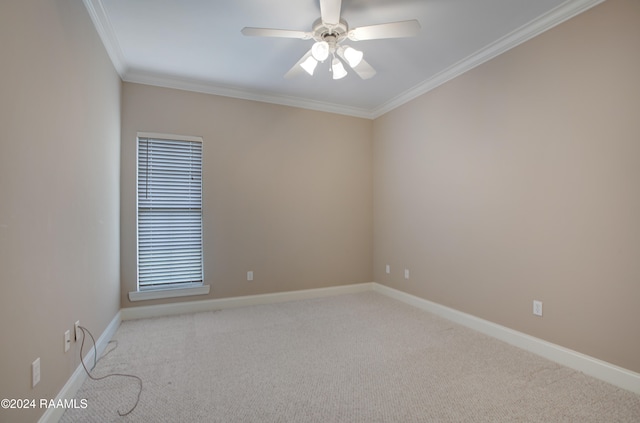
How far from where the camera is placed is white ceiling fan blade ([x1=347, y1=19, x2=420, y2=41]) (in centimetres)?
206

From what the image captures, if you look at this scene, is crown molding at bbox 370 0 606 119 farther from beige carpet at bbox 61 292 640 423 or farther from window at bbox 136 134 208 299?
window at bbox 136 134 208 299

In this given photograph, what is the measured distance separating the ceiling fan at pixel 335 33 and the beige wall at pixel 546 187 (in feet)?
4.18

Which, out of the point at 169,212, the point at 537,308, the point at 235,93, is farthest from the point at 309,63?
the point at 537,308

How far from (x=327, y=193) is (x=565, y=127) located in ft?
9.10

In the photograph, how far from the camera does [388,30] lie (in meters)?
2.14

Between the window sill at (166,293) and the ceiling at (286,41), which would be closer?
the ceiling at (286,41)

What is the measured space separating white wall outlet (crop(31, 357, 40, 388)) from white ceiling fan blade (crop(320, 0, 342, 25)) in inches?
101

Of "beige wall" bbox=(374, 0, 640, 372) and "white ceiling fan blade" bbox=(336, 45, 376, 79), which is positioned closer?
"beige wall" bbox=(374, 0, 640, 372)

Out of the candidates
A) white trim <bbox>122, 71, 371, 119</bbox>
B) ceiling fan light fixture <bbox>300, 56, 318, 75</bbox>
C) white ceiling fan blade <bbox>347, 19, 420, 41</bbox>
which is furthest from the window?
white ceiling fan blade <bbox>347, 19, 420, 41</bbox>

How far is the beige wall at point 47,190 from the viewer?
4.38 feet

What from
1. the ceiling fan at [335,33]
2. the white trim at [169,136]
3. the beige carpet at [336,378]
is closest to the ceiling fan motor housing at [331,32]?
the ceiling fan at [335,33]

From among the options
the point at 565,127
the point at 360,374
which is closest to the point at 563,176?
the point at 565,127

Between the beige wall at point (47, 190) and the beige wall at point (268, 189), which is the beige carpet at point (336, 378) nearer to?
the beige wall at point (47, 190)

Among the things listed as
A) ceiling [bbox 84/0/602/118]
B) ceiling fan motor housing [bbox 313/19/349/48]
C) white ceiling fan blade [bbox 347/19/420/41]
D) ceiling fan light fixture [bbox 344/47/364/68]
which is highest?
ceiling [bbox 84/0/602/118]
